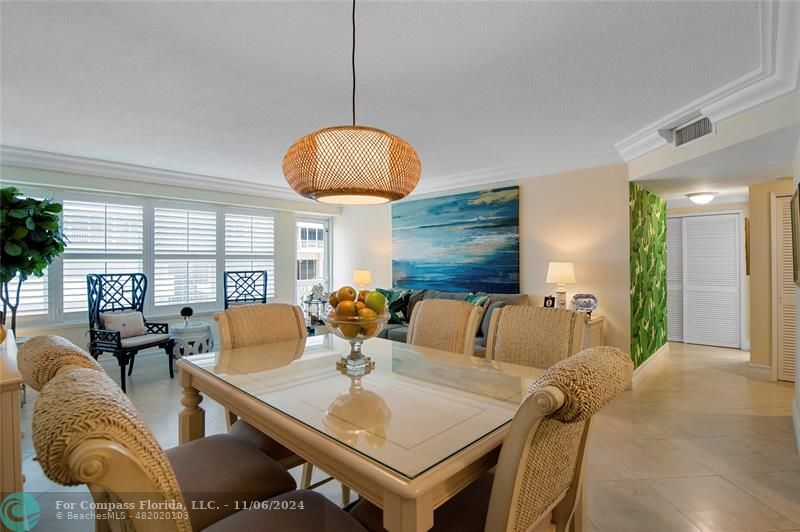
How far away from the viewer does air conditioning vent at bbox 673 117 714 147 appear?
2784 millimetres

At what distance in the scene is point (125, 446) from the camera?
681 mm

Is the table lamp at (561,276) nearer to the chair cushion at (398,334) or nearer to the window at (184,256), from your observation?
the chair cushion at (398,334)

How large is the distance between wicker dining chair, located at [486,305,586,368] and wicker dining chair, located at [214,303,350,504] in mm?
1083

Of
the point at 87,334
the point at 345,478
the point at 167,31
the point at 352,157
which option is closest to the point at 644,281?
the point at 352,157

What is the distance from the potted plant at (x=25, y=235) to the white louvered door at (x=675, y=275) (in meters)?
7.30

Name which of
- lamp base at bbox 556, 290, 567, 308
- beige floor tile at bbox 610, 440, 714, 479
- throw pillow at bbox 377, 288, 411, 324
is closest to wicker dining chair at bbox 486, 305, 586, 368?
beige floor tile at bbox 610, 440, 714, 479

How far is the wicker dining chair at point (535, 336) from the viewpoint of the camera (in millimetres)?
1879

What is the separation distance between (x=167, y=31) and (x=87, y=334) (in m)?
3.74

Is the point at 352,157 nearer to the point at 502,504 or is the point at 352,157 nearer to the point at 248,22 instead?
the point at 248,22

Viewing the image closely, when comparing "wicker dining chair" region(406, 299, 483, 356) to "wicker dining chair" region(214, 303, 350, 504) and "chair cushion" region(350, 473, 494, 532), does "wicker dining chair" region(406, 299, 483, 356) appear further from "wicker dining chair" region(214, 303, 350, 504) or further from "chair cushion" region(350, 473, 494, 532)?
"chair cushion" region(350, 473, 494, 532)

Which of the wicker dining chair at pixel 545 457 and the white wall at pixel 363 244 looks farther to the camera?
the white wall at pixel 363 244

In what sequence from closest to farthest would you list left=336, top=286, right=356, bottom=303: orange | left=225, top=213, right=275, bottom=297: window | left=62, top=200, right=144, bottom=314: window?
left=336, top=286, right=356, bottom=303: orange → left=62, top=200, right=144, bottom=314: window → left=225, top=213, right=275, bottom=297: window

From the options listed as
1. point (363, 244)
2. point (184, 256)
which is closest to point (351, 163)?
point (184, 256)

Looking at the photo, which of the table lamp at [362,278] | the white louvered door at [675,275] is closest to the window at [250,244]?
the table lamp at [362,278]
